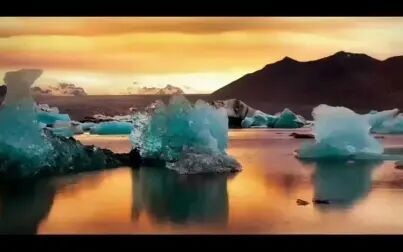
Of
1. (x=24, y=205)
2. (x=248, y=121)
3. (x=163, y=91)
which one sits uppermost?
(x=163, y=91)

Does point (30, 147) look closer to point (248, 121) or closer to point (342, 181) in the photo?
point (248, 121)

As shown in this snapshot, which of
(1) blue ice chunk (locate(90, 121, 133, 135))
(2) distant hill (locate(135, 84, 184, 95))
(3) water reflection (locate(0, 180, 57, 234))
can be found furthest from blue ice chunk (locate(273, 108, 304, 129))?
(3) water reflection (locate(0, 180, 57, 234))

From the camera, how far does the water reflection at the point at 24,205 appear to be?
9.20 ft

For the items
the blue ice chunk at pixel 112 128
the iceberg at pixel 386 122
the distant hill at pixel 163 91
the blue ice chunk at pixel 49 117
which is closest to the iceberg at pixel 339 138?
the iceberg at pixel 386 122

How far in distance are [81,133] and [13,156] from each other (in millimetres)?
318

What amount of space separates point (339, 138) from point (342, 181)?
0.25 meters

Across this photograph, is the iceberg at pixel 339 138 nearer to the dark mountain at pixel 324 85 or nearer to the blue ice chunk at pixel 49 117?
the dark mountain at pixel 324 85

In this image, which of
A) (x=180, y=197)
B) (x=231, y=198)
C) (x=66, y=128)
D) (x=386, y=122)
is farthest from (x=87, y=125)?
(x=386, y=122)

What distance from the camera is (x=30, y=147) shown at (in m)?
3.05

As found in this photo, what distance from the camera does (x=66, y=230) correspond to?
9.12 ft
